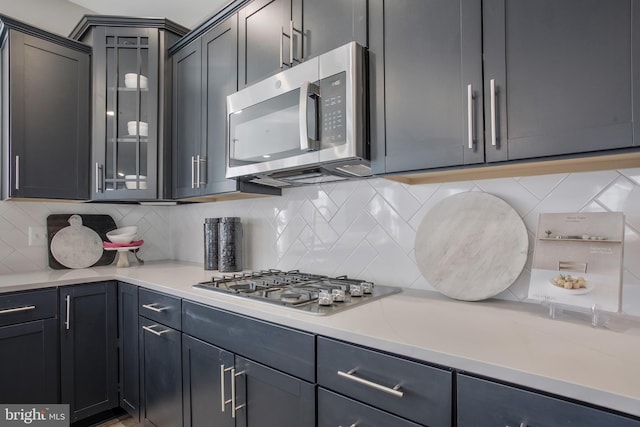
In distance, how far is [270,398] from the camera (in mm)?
1197

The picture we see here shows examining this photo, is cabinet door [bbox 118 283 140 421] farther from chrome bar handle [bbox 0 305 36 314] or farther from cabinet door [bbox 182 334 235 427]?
cabinet door [bbox 182 334 235 427]

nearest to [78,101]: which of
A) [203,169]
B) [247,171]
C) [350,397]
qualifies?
[203,169]

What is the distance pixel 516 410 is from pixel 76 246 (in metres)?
2.70

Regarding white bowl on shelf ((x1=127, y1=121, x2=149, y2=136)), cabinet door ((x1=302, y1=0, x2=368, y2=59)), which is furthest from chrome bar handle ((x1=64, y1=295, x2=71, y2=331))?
cabinet door ((x1=302, y1=0, x2=368, y2=59))

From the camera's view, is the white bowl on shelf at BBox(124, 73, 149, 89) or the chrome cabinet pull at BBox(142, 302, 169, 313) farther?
the white bowl on shelf at BBox(124, 73, 149, 89)

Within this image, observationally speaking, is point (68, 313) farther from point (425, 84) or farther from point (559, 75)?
point (559, 75)

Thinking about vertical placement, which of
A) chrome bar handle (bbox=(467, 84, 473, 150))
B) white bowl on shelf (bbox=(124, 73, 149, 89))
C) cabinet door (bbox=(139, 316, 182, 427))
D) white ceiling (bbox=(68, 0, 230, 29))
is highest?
white ceiling (bbox=(68, 0, 230, 29))

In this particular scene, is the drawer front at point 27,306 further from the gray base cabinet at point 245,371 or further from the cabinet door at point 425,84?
the cabinet door at point 425,84

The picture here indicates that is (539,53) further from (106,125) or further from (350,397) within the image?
(106,125)

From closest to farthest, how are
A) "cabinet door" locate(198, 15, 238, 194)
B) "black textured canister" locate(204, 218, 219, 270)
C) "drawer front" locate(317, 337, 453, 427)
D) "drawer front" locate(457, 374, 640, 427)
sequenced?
1. "drawer front" locate(457, 374, 640, 427)
2. "drawer front" locate(317, 337, 453, 427)
3. "cabinet door" locate(198, 15, 238, 194)
4. "black textured canister" locate(204, 218, 219, 270)

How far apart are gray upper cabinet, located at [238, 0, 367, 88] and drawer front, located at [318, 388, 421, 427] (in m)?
1.24

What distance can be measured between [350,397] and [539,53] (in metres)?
1.09

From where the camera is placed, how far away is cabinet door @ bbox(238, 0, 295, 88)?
5.20ft

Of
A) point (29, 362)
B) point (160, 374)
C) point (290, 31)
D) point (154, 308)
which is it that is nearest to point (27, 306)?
point (29, 362)
